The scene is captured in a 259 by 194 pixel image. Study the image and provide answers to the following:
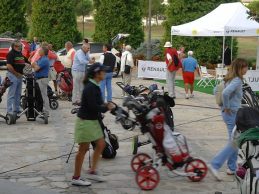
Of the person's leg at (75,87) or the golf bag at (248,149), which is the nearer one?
the golf bag at (248,149)

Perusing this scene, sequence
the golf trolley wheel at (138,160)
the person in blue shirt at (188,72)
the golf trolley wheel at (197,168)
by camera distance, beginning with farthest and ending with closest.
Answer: the person in blue shirt at (188,72)
the golf trolley wheel at (138,160)
the golf trolley wheel at (197,168)

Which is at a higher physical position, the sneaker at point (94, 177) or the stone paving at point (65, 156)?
the sneaker at point (94, 177)

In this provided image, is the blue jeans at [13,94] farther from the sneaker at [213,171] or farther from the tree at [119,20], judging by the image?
the tree at [119,20]

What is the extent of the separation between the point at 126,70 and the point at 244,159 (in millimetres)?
11224

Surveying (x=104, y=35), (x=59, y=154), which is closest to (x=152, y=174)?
(x=59, y=154)

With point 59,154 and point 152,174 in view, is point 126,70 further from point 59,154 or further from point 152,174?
point 152,174

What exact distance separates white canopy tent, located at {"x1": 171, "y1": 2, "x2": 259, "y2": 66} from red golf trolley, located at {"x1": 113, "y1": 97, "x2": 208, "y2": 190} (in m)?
12.2

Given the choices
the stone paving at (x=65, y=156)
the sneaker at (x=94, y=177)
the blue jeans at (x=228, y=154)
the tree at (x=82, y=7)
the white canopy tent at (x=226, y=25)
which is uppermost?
the tree at (x=82, y=7)

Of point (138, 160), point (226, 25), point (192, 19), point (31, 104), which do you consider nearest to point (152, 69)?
point (226, 25)

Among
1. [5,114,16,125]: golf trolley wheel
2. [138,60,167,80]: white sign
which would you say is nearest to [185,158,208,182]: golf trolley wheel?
[5,114,16,125]: golf trolley wheel

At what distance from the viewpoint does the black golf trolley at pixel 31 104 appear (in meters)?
12.4

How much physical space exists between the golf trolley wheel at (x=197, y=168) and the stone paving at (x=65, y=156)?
3.4 inches

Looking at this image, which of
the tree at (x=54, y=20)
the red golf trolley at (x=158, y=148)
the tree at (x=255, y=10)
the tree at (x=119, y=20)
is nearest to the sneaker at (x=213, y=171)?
the red golf trolley at (x=158, y=148)

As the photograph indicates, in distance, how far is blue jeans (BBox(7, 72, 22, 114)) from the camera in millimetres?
12484
